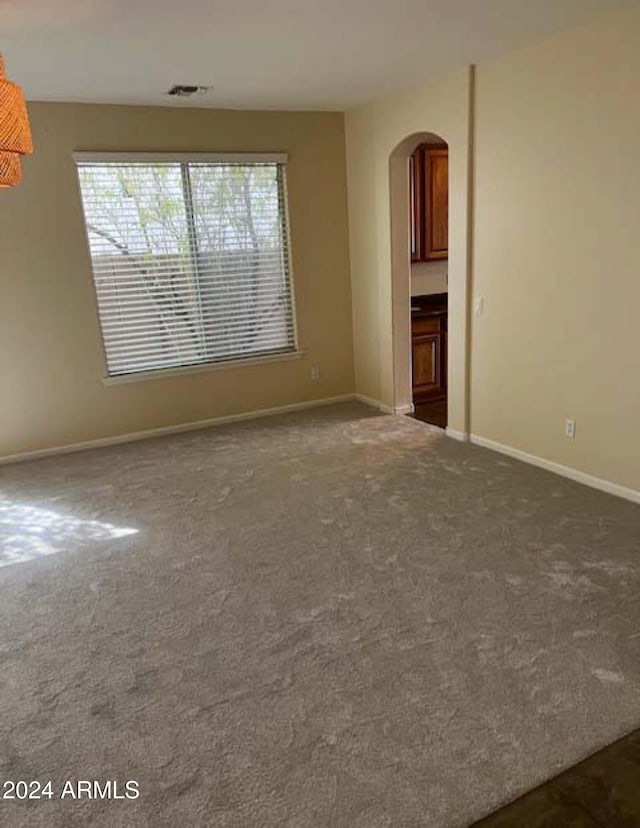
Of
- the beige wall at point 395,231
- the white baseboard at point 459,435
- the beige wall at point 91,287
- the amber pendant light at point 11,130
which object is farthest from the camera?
the white baseboard at point 459,435

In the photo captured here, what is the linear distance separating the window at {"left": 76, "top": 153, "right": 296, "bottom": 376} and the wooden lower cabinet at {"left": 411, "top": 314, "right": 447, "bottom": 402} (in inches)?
46.6

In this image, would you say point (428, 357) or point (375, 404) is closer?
point (375, 404)

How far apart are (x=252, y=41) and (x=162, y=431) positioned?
119 inches

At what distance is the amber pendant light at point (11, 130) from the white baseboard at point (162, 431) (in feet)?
9.04


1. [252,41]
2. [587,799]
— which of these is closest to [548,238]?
[252,41]

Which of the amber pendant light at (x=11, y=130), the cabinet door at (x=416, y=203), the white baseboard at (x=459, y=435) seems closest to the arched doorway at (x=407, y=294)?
the white baseboard at (x=459, y=435)

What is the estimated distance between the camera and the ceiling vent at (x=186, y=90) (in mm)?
4113

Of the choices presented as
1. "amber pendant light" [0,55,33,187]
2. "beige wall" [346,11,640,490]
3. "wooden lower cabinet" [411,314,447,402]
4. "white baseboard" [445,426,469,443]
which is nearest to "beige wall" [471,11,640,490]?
"beige wall" [346,11,640,490]

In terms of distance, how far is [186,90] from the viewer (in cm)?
421

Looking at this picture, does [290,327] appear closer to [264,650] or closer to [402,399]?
[402,399]

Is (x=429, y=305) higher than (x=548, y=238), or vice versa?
(x=548, y=238)

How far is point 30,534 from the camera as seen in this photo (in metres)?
3.53

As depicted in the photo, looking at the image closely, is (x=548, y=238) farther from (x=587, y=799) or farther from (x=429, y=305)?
(x=587, y=799)

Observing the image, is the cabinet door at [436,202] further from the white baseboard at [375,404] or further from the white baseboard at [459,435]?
the white baseboard at [459,435]
